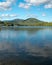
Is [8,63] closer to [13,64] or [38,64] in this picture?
[13,64]

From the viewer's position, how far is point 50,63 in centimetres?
1736

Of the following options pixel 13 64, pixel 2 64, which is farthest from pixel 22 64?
pixel 2 64

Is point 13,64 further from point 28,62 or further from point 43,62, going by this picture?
point 43,62

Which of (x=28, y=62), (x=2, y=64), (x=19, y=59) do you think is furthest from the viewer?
(x=19, y=59)

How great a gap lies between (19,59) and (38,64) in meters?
3.18

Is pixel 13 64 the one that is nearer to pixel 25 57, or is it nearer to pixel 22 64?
pixel 22 64

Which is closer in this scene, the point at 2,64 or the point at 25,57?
the point at 2,64

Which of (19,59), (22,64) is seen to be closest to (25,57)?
(19,59)

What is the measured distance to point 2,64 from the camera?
55.8 ft

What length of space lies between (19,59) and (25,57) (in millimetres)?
1227

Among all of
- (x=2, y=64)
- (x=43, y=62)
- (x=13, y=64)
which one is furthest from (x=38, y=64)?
(x=2, y=64)

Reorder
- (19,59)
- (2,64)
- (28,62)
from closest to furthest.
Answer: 1. (2,64)
2. (28,62)
3. (19,59)

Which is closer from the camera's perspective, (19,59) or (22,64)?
(22,64)

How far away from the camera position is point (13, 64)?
56.2 feet
